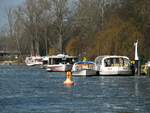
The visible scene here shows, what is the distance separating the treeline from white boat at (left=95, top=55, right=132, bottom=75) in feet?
25.5

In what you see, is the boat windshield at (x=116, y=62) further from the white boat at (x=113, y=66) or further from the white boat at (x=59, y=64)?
the white boat at (x=59, y=64)

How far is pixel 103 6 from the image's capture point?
118 m

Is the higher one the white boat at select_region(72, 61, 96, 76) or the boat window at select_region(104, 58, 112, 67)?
the boat window at select_region(104, 58, 112, 67)

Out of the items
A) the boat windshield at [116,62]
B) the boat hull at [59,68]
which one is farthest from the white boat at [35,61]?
the boat windshield at [116,62]

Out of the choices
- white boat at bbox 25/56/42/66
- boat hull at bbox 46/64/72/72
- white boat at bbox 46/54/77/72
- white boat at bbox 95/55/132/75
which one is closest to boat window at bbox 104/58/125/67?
white boat at bbox 95/55/132/75

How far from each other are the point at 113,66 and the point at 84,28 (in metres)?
48.5

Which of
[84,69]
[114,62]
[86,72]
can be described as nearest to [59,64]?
[84,69]

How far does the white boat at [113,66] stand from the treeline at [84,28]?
7.79m

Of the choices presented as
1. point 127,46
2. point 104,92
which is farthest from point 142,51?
point 104,92

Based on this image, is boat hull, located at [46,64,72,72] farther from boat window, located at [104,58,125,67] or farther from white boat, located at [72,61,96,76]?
boat window, located at [104,58,125,67]

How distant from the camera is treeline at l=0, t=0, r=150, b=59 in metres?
90.6

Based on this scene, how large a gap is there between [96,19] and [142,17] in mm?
33353

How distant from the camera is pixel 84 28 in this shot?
127062 millimetres

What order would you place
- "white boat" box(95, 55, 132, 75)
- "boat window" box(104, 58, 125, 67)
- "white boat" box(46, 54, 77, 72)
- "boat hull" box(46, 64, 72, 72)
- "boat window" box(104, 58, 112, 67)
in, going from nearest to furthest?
"white boat" box(95, 55, 132, 75)
"boat window" box(104, 58, 125, 67)
"boat window" box(104, 58, 112, 67)
"boat hull" box(46, 64, 72, 72)
"white boat" box(46, 54, 77, 72)
